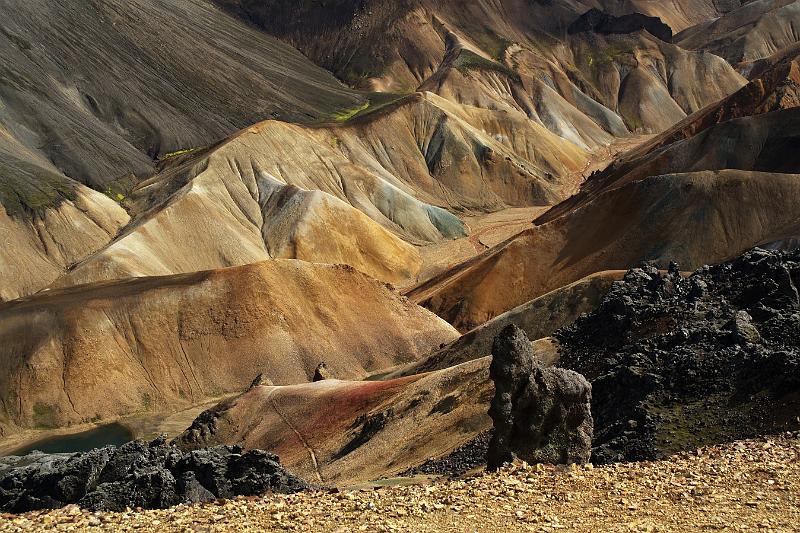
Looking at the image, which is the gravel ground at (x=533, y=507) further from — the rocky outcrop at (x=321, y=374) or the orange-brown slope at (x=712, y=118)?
the orange-brown slope at (x=712, y=118)

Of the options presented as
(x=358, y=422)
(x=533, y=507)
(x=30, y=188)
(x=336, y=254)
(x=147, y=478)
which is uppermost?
(x=30, y=188)

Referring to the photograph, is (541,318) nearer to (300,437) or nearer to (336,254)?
(300,437)

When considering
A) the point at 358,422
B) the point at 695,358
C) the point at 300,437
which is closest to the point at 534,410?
the point at 695,358

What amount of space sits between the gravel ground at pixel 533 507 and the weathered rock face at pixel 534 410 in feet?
15.4

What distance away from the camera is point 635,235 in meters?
83.4

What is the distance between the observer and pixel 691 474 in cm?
2158

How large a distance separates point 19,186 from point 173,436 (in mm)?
60514

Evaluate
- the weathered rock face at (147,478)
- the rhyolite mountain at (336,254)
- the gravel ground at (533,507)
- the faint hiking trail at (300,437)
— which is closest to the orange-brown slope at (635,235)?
the rhyolite mountain at (336,254)

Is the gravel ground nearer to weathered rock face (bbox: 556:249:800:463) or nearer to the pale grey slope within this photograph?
weathered rock face (bbox: 556:249:800:463)

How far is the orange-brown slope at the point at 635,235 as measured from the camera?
78875 millimetres

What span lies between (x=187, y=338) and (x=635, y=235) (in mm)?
36695

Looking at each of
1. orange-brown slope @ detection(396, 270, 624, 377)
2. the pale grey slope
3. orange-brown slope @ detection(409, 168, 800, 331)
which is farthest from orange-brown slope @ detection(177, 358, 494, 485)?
the pale grey slope

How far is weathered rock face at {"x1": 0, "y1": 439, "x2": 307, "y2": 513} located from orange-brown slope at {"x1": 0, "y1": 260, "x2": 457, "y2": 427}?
42950 mm

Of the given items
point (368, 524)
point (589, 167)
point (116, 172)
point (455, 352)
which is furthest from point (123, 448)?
point (589, 167)
